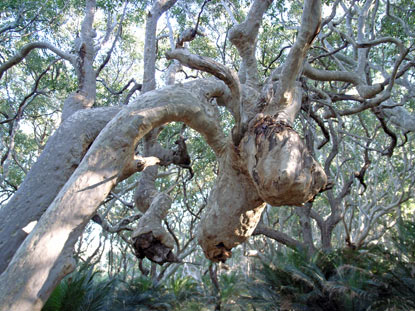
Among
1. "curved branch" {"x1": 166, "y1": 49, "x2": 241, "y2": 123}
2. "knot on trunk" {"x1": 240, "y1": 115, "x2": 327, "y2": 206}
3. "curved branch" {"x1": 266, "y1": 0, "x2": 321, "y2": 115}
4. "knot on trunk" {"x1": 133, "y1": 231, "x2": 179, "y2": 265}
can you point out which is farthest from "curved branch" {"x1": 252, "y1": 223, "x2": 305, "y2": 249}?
"curved branch" {"x1": 166, "y1": 49, "x2": 241, "y2": 123}

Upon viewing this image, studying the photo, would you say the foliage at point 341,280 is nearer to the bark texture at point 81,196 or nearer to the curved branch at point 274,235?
the curved branch at point 274,235

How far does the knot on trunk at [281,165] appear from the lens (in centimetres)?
267

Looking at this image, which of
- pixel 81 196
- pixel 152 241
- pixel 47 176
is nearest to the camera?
pixel 81 196

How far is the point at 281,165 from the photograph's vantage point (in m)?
2.68

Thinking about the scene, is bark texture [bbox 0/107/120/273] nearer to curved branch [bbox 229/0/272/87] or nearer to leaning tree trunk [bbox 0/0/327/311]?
leaning tree trunk [bbox 0/0/327/311]

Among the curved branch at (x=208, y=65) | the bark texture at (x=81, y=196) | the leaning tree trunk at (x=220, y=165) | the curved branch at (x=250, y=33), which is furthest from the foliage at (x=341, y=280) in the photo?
the curved branch at (x=208, y=65)

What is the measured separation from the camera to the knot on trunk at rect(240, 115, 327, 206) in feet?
8.76

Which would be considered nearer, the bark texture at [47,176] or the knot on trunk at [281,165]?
the knot on trunk at [281,165]

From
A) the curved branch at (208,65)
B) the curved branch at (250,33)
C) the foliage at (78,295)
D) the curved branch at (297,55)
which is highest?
the curved branch at (250,33)

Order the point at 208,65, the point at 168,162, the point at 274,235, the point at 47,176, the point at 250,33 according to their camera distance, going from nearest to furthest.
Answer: the point at 208,65
the point at 47,176
the point at 250,33
the point at 168,162
the point at 274,235

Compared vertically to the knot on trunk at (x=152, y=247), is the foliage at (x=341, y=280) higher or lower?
higher

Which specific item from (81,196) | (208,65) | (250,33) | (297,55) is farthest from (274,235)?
(81,196)

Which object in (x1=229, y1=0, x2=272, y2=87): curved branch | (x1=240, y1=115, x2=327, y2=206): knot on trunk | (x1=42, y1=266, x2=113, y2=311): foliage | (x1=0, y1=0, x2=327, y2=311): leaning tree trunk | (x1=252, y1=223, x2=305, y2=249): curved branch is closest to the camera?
(x1=0, y1=0, x2=327, y2=311): leaning tree trunk

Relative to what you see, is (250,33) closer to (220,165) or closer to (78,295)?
(220,165)
